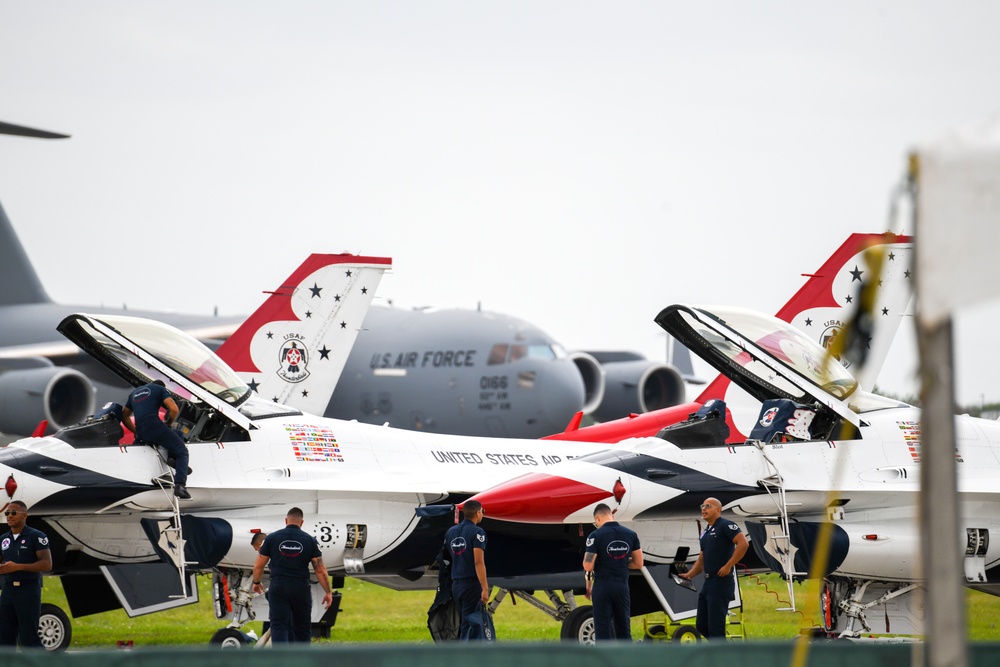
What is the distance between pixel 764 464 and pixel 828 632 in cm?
155

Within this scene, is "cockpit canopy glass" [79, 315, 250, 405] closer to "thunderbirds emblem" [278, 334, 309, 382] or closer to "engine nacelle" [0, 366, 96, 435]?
"thunderbirds emblem" [278, 334, 309, 382]

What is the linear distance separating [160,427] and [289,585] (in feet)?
6.61

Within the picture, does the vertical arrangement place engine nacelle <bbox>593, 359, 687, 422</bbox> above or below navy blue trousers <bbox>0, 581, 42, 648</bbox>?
below

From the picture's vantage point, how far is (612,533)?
9555 mm

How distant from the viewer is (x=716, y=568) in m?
9.74

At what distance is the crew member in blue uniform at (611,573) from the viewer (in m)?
9.54

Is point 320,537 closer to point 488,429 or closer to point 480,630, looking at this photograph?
point 480,630

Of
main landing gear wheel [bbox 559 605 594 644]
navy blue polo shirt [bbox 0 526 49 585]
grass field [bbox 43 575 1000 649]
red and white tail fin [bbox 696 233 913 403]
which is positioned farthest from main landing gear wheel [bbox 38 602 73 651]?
red and white tail fin [bbox 696 233 913 403]

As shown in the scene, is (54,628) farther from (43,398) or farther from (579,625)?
(43,398)

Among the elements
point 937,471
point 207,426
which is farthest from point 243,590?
point 937,471

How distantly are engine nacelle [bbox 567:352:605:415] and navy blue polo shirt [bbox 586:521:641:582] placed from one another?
52.6 feet

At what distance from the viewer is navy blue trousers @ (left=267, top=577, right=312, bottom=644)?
9547mm

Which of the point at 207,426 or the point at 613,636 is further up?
the point at 207,426

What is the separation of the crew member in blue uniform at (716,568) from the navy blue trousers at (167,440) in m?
4.28
